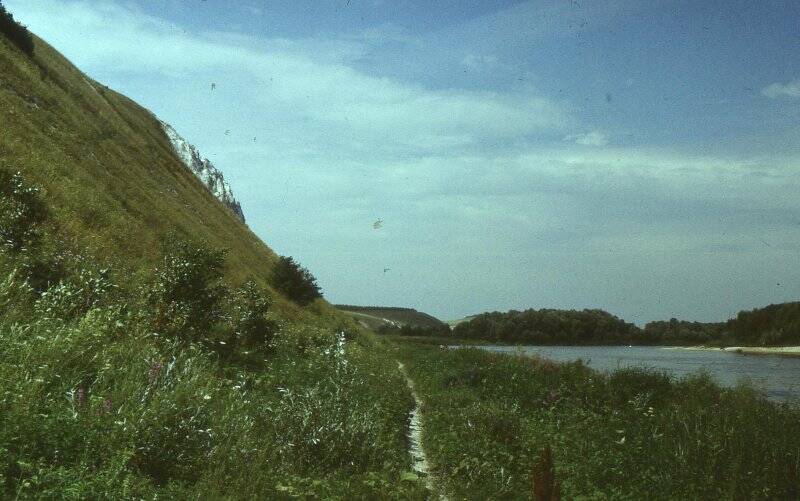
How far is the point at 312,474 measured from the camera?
774cm

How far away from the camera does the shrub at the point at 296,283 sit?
3894cm

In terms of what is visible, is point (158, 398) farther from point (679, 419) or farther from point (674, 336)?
point (674, 336)

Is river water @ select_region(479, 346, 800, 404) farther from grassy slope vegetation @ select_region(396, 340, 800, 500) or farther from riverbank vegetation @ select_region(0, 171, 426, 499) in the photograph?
riverbank vegetation @ select_region(0, 171, 426, 499)

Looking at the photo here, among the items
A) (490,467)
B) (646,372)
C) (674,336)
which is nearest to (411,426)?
(490,467)

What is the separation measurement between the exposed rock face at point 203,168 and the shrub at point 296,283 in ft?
98.2

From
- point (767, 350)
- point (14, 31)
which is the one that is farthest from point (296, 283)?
point (767, 350)

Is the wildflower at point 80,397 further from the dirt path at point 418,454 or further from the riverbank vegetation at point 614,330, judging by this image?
the riverbank vegetation at point 614,330

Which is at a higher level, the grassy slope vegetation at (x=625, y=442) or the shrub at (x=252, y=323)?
the shrub at (x=252, y=323)

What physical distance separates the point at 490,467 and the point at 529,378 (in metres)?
10.9

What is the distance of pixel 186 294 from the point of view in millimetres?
12398

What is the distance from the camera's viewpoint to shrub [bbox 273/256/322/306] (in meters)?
38.9

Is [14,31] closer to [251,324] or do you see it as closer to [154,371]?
[251,324]

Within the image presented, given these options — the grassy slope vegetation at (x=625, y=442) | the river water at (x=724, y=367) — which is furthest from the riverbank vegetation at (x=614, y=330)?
the grassy slope vegetation at (x=625, y=442)

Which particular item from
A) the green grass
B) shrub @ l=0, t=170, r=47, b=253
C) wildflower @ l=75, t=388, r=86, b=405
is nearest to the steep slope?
shrub @ l=0, t=170, r=47, b=253
